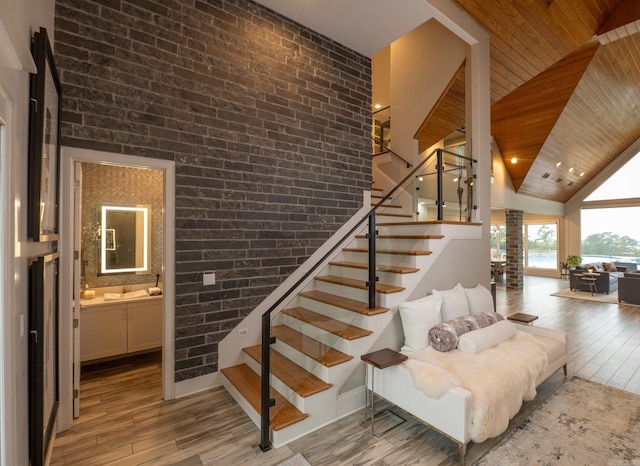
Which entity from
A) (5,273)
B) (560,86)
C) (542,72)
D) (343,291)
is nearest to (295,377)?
(343,291)

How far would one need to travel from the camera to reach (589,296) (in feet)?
27.8

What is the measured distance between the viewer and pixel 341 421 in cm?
268

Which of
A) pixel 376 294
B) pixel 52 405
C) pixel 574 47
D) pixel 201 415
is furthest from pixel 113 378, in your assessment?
pixel 574 47

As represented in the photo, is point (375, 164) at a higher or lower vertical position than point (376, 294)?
higher

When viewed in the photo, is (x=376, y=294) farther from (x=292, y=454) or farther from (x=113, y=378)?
(x=113, y=378)

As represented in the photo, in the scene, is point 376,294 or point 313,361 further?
point 376,294

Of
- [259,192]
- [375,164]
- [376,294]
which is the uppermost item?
[375,164]

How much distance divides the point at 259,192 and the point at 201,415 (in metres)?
2.32

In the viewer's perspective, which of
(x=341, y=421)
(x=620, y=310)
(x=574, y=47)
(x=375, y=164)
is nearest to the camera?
(x=341, y=421)

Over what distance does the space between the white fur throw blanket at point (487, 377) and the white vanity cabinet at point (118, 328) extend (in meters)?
3.21

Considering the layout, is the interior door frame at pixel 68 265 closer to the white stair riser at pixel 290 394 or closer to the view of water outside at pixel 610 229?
the white stair riser at pixel 290 394

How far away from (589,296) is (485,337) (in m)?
8.03

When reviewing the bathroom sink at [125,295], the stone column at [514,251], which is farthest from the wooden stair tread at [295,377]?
the stone column at [514,251]

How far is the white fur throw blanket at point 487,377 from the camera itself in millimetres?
2232
